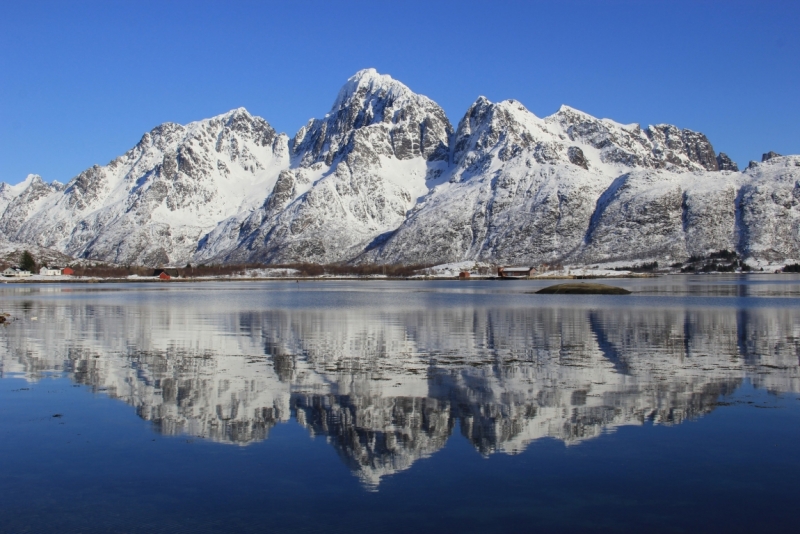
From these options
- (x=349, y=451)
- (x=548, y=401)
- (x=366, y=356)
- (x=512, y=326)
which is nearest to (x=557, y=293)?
(x=512, y=326)

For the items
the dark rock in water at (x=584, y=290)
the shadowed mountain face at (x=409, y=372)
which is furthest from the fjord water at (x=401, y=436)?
the dark rock in water at (x=584, y=290)

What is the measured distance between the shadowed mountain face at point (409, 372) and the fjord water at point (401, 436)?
155mm

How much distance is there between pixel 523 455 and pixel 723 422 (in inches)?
304

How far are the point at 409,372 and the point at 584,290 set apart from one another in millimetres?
95009

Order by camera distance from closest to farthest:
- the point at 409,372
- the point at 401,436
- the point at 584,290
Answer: the point at 401,436 < the point at 409,372 < the point at 584,290

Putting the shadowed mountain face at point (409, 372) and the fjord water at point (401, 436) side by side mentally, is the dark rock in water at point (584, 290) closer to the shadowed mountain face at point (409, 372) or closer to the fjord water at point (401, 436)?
the shadowed mountain face at point (409, 372)

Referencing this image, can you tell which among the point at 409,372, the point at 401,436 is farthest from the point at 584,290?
the point at 401,436

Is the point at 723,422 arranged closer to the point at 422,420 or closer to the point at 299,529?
the point at 422,420

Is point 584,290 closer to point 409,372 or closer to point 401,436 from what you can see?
point 409,372

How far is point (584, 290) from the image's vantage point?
123875 mm

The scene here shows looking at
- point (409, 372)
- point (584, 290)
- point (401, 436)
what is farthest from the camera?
point (584, 290)

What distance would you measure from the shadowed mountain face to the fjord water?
155 millimetres

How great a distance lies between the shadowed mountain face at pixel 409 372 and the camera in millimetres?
23172

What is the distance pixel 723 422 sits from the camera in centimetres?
2345
